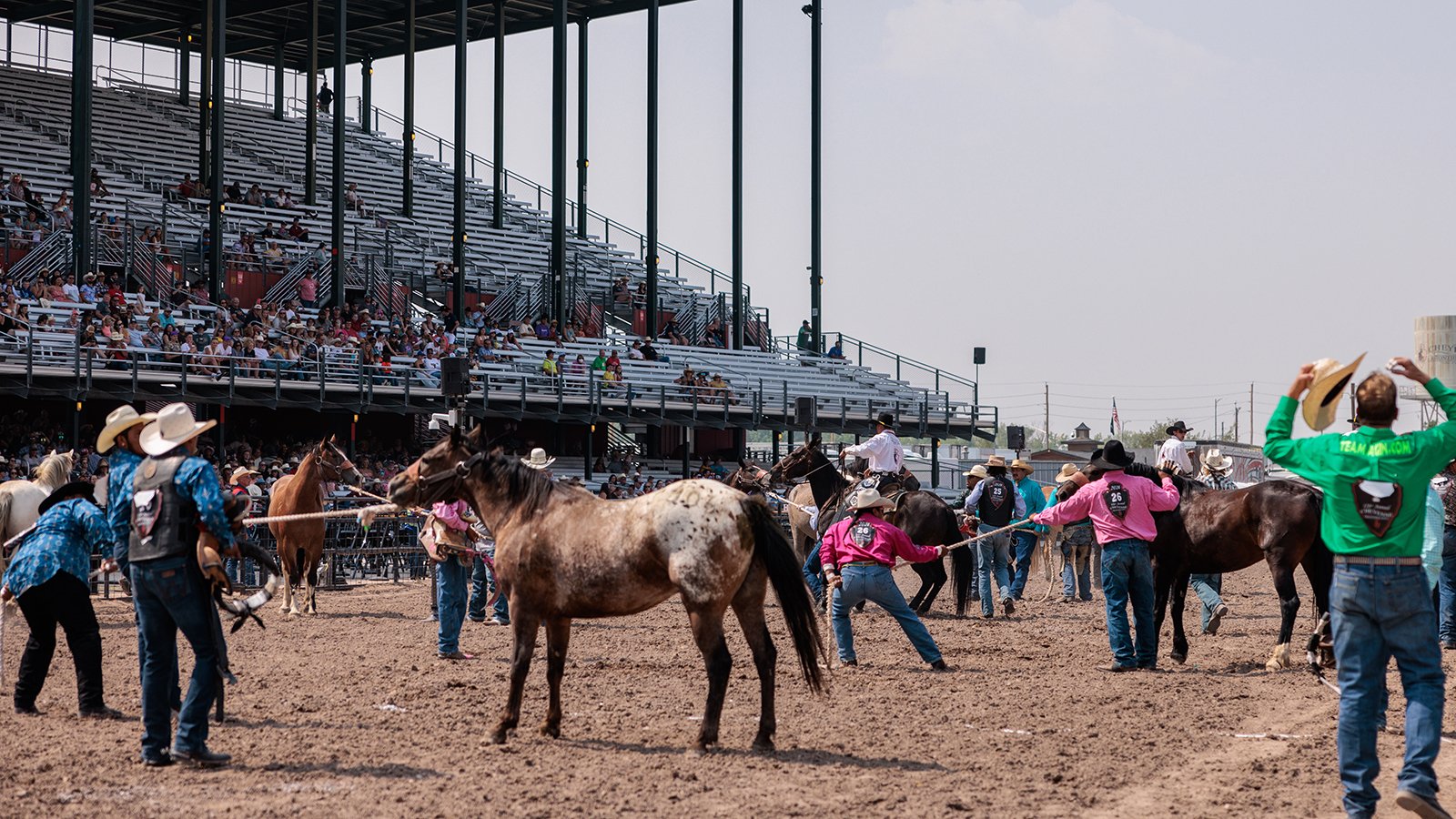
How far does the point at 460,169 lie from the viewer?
3578cm

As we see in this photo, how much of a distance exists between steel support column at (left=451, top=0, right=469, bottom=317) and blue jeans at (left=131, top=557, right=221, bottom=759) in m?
27.2

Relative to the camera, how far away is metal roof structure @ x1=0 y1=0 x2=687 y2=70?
137 ft

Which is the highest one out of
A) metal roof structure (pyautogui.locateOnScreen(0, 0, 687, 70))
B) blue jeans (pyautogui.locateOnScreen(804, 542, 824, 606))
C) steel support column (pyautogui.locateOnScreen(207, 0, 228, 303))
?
metal roof structure (pyautogui.locateOnScreen(0, 0, 687, 70))

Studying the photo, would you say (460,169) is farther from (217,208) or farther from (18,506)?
(18,506)

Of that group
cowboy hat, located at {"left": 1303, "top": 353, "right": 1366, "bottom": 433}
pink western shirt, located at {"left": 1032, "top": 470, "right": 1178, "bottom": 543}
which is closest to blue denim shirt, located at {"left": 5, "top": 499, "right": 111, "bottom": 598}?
pink western shirt, located at {"left": 1032, "top": 470, "right": 1178, "bottom": 543}

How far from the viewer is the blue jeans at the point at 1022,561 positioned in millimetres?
16594

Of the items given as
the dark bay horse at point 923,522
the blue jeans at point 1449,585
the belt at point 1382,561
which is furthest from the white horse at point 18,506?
the blue jeans at point 1449,585

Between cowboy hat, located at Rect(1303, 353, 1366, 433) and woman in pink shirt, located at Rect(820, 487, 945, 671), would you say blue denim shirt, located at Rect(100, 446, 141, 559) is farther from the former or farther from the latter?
cowboy hat, located at Rect(1303, 353, 1366, 433)

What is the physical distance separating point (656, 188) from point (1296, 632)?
2896 cm

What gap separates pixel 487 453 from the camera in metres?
8.66

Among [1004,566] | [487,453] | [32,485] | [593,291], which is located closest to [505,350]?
[593,291]

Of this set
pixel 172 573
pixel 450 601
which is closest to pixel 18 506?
pixel 450 601

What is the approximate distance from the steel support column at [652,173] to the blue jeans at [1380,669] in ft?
110

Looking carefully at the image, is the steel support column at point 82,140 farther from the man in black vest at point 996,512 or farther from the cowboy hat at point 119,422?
the cowboy hat at point 119,422
